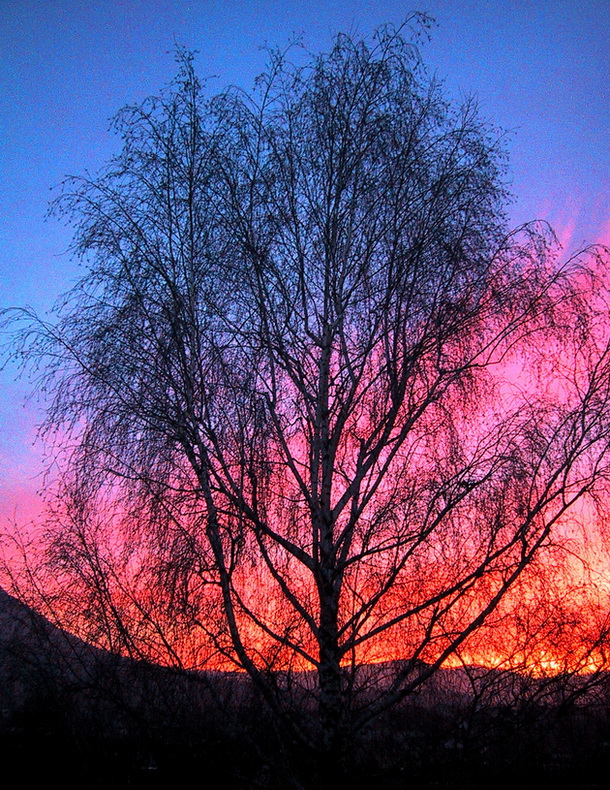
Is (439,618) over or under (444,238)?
under

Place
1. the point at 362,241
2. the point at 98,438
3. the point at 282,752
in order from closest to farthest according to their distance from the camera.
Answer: the point at 282,752, the point at 98,438, the point at 362,241

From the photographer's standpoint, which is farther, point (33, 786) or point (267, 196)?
point (33, 786)

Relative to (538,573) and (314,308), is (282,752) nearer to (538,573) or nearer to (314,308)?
(538,573)

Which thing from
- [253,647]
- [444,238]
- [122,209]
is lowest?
[253,647]

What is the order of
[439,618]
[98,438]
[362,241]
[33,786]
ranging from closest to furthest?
[439,618] → [98,438] → [362,241] → [33,786]

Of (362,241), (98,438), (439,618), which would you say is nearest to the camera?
(439,618)

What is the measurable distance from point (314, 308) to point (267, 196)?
1.36 m

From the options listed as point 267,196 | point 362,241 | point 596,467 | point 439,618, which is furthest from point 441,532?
point 267,196

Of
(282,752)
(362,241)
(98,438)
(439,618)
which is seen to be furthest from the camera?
(362,241)

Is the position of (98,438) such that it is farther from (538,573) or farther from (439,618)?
(538,573)

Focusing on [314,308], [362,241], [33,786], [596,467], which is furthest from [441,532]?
[33,786]

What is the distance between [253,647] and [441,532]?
2215 mm

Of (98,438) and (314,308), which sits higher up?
(314,308)

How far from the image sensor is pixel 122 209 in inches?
292
